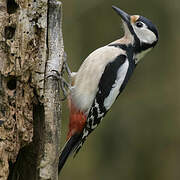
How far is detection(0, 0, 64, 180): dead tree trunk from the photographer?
3.65 m

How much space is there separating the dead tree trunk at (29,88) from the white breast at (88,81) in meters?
0.56

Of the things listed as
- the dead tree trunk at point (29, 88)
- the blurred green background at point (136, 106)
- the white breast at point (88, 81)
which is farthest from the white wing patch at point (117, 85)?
the blurred green background at point (136, 106)

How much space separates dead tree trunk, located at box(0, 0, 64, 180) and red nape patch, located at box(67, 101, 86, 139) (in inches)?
24.3

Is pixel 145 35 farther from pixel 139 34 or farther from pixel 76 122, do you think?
pixel 76 122

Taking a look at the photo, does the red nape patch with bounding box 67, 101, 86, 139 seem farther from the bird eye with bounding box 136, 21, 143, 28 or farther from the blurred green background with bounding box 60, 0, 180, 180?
the blurred green background with bounding box 60, 0, 180, 180

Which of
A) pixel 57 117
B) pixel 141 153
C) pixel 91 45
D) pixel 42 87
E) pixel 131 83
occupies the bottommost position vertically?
pixel 141 153

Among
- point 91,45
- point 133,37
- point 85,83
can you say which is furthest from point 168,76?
point 85,83

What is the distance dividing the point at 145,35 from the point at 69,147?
57.7 inches

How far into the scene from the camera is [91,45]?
767 cm

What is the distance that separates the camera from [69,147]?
446cm

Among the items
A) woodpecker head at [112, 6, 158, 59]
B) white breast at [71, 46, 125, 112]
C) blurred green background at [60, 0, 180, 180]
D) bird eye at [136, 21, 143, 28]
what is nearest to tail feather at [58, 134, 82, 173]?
white breast at [71, 46, 125, 112]

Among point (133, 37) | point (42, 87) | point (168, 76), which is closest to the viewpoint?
point (42, 87)

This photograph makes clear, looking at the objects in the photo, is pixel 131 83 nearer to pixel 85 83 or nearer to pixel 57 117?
pixel 85 83

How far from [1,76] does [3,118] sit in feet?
1.03
